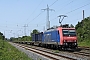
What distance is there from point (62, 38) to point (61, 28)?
1426 millimetres

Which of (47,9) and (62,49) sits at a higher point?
(47,9)

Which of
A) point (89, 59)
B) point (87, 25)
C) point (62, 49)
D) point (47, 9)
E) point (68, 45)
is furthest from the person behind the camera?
point (87, 25)

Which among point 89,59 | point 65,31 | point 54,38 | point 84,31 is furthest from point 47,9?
point 89,59

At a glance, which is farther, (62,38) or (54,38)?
(54,38)

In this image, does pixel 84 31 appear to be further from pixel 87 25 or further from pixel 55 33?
pixel 55 33

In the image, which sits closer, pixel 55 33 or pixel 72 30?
pixel 72 30

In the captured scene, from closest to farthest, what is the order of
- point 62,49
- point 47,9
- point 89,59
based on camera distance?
1. point 89,59
2. point 62,49
3. point 47,9

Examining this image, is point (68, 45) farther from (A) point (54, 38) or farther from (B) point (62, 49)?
(A) point (54, 38)

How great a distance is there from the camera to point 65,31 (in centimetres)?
2958

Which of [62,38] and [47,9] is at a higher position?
[47,9]

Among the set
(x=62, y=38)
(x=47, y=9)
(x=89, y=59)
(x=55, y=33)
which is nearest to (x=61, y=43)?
(x=62, y=38)

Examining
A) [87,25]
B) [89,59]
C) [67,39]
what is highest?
[87,25]

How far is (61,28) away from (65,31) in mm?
633

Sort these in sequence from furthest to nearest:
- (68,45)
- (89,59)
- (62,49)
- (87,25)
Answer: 1. (87,25)
2. (62,49)
3. (68,45)
4. (89,59)
